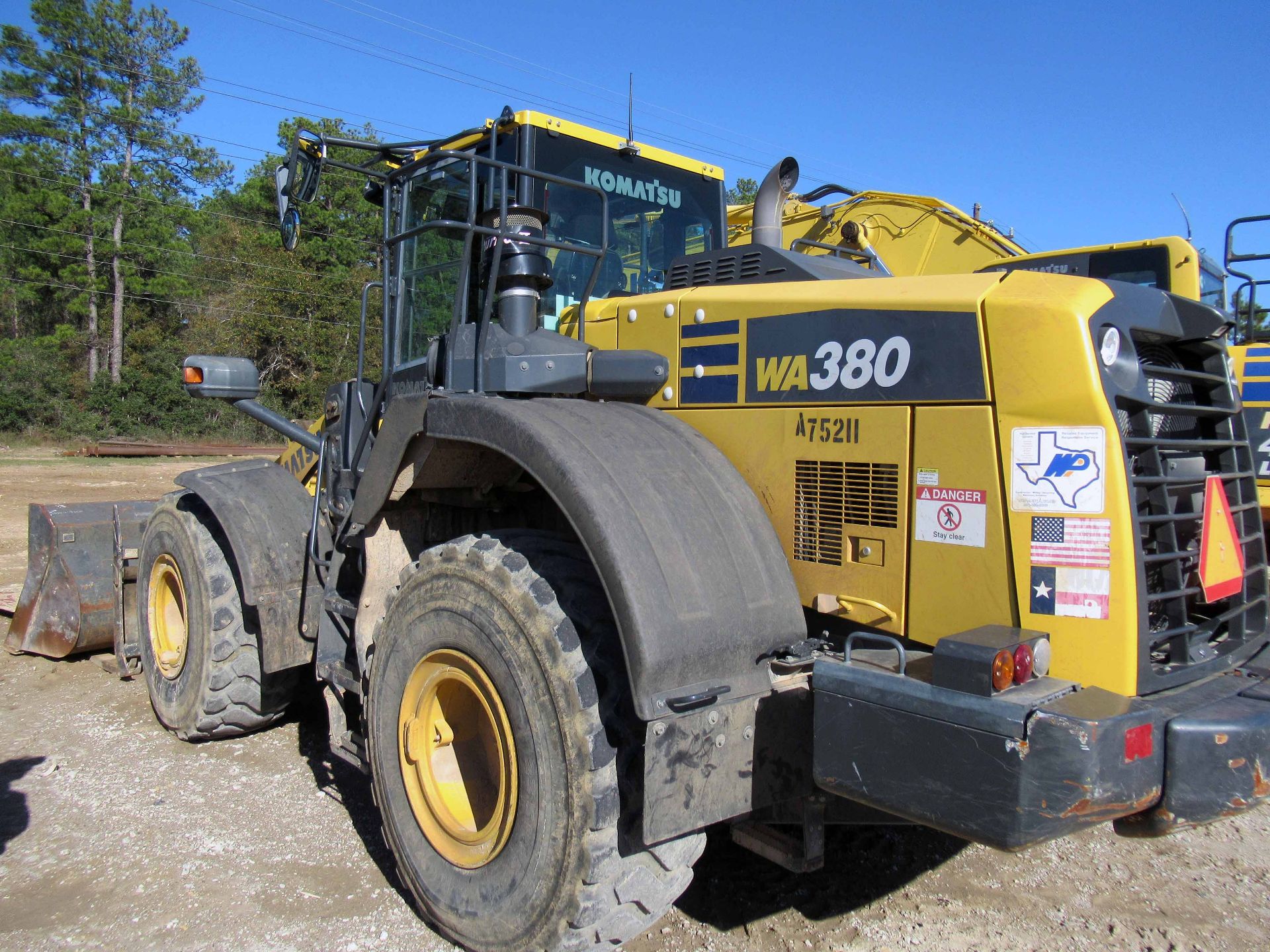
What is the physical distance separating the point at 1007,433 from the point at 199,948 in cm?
293

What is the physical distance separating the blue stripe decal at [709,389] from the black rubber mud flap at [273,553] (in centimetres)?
198

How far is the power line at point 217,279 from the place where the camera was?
105ft

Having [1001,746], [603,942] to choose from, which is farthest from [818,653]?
[603,942]

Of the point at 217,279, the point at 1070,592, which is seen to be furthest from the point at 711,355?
the point at 217,279

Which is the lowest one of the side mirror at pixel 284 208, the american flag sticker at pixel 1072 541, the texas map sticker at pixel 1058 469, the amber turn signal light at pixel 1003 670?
the amber turn signal light at pixel 1003 670

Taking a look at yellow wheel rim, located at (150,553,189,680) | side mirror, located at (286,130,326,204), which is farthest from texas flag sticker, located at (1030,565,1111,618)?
yellow wheel rim, located at (150,553,189,680)

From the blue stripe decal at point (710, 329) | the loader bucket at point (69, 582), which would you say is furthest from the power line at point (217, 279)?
the blue stripe decal at point (710, 329)

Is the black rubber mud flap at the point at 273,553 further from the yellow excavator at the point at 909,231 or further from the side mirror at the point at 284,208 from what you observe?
the yellow excavator at the point at 909,231

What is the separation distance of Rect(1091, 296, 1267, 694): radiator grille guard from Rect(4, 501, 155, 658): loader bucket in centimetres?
550

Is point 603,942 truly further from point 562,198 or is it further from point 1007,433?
point 562,198

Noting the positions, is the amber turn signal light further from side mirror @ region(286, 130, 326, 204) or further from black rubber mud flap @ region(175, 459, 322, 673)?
side mirror @ region(286, 130, 326, 204)

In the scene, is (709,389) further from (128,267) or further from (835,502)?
(128,267)

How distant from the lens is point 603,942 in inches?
103

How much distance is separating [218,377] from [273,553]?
3.22 ft
